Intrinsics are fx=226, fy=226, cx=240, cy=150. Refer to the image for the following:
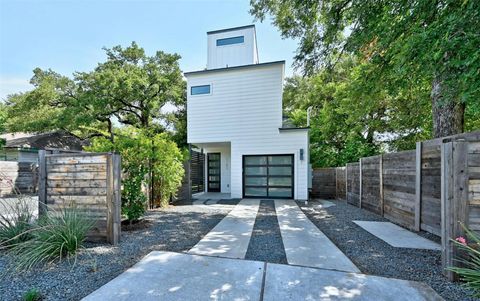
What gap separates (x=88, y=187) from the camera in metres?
3.89

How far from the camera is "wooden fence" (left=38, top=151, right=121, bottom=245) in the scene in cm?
379

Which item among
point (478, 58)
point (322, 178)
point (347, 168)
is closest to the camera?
point (478, 58)

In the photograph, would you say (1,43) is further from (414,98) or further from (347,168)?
(414,98)

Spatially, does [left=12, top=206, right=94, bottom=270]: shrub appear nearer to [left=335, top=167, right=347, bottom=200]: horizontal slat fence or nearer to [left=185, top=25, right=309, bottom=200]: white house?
[left=185, top=25, right=309, bottom=200]: white house

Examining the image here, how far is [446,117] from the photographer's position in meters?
5.68

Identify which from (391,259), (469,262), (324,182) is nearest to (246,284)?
(391,259)

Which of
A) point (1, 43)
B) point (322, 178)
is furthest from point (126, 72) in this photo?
point (322, 178)

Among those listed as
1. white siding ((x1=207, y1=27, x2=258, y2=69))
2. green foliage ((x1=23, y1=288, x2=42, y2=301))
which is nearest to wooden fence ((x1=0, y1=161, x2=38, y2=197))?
white siding ((x1=207, y1=27, x2=258, y2=69))

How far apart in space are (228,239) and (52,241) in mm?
2642

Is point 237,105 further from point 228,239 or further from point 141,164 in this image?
point 228,239

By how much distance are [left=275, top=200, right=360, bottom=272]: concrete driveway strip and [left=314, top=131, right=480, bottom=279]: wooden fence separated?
121cm

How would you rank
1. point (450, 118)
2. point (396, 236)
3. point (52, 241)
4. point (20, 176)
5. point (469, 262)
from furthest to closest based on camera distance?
point (20, 176)
point (450, 118)
point (396, 236)
point (52, 241)
point (469, 262)

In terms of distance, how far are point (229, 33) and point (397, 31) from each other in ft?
34.3

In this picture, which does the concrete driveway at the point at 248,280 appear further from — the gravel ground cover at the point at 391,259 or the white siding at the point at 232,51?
the white siding at the point at 232,51
